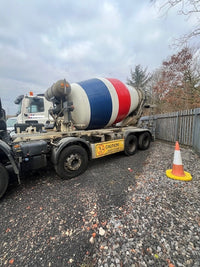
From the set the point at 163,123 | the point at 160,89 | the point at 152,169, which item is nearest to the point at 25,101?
the point at 152,169

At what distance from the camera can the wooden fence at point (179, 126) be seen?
200 inches

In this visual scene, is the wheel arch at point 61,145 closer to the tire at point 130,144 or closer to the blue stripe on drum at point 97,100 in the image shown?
Result: the blue stripe on drum at point 97,100

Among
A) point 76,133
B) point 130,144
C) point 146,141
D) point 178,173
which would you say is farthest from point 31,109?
point 178,173

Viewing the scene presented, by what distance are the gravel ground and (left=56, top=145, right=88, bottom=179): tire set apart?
0.79ft

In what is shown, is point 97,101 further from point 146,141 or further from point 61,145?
point 146,141

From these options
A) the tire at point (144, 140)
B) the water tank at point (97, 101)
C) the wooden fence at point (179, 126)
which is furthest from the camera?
the tire at point (144, 140)

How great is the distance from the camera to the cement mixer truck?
9.33 feet

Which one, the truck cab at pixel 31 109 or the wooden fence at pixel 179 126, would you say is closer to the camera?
the wooden fence at pixel 179 126

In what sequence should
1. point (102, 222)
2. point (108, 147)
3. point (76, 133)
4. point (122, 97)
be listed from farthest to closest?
point (122, 97) → point (108, 147) → point (76, 133) → point (102, 222)

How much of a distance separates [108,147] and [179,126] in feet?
14.8

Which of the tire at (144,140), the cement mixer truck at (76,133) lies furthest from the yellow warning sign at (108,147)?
the tire at (144,140)

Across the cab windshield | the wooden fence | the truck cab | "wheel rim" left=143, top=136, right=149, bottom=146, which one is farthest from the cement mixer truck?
the cab windshield

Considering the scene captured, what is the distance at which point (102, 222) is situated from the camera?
1.89 meters

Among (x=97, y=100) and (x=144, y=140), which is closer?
(x=97, y=100)
